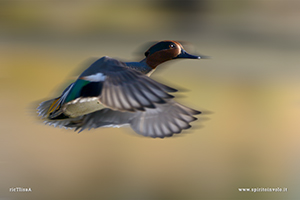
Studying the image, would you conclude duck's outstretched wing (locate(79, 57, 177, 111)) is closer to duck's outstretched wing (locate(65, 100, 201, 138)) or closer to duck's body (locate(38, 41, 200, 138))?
duck's body (locate(38, 41, 200, 138))

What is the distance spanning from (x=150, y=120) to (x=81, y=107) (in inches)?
9.5

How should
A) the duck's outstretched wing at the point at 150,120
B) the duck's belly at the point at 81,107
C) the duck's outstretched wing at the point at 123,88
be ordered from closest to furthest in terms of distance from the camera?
the duck's outstretched wing at the point at 123,88 < the duck's belly at the point at 81,107 < the duck's outstretched wing at the point at 150,120

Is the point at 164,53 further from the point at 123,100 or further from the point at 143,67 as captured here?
the point at 123,100

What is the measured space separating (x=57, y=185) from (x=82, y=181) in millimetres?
134

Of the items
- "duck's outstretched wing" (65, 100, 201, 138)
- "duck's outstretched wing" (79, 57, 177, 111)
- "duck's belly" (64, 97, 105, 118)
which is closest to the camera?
"duck's outstretched wing" (79, 57, 177, 111)

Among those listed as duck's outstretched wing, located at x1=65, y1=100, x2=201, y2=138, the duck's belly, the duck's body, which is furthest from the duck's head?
the duck's belly

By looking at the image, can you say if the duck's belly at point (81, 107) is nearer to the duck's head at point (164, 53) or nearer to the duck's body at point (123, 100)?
the duck's body at point (123, 100)

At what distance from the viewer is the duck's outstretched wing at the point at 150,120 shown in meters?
1.17

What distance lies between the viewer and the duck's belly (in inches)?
40.6

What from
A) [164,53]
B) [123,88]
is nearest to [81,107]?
[123,88]

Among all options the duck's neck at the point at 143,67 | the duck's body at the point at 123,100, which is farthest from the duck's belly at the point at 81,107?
the duck's neck at the point at 143,67

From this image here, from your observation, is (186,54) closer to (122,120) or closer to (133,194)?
(122,120)

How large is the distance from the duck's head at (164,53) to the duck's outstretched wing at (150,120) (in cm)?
14

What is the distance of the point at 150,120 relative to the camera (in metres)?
1.20
